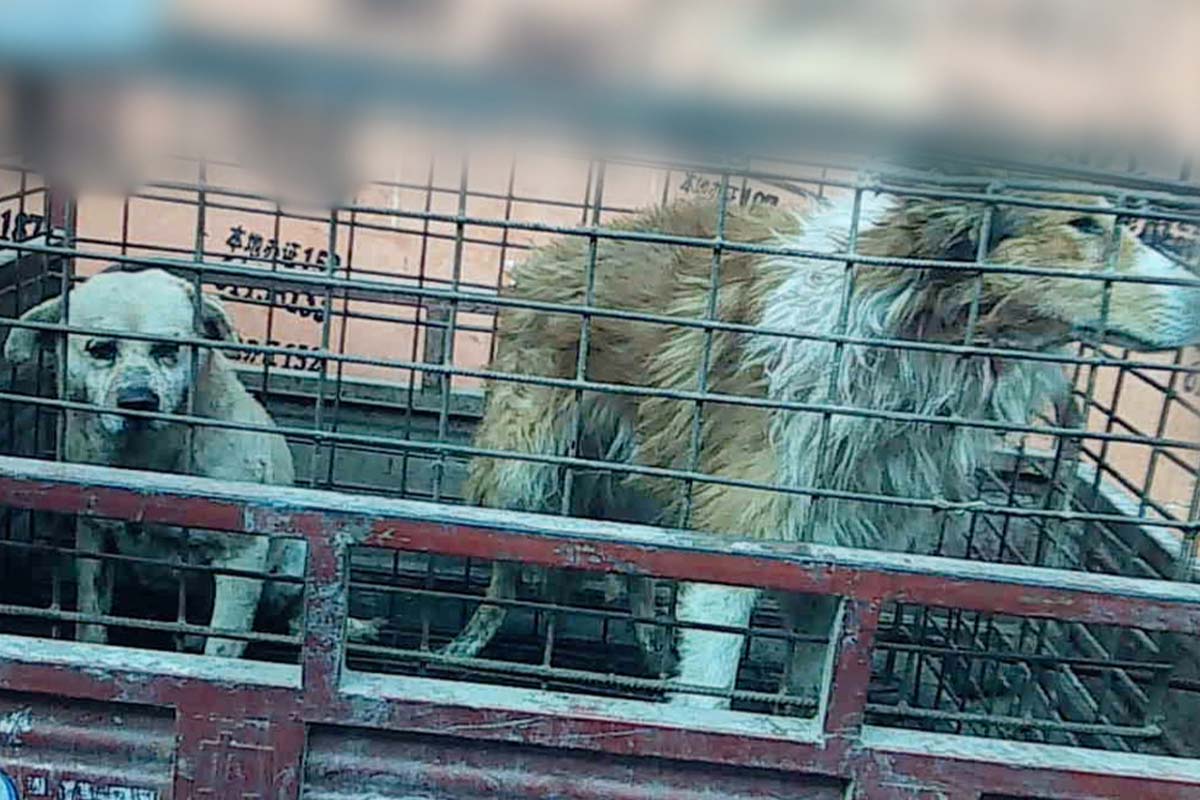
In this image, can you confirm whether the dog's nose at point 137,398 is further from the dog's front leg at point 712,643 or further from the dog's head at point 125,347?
the dog's front leg at point 712,643

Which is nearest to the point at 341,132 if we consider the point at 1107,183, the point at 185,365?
the point at 1107,183

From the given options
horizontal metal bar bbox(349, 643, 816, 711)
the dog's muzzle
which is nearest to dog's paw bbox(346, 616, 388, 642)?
the dog's muzzle

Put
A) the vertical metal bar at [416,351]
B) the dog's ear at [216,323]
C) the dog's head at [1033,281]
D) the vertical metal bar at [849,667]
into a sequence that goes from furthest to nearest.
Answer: the vertical metal bar at [416,351], the dog's ear at [216,323], the dog's head at [1033,281], the vertical metal bar at [849,667]

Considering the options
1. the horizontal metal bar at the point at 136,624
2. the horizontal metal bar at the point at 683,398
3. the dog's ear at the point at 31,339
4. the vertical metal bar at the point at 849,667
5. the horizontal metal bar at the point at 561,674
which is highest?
the horizontal metal bar at the point at 683,398

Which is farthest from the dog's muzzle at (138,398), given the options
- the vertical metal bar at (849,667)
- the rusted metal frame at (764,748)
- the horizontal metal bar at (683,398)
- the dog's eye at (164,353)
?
the vertical metal bar at (849,667)

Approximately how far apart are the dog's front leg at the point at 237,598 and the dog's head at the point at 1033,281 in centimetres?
138

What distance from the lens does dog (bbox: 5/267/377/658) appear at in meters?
2.63

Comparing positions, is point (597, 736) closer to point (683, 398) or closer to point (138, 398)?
point (683, 398)

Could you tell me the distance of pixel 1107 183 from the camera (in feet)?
6.15

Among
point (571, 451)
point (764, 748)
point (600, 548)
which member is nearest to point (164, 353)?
point (571, 451)

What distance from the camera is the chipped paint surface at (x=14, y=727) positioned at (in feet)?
5.56

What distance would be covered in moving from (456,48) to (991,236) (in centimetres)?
107

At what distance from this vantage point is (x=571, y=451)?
112 inches

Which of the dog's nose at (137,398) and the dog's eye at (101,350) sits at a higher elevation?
the dog's eye at (101,350)
